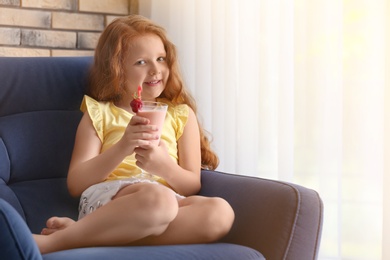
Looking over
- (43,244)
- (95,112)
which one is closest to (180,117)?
(95,112)

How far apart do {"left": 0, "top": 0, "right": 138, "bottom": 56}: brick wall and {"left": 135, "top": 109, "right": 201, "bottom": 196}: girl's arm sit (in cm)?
107

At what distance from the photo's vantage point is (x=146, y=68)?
98.2 inches

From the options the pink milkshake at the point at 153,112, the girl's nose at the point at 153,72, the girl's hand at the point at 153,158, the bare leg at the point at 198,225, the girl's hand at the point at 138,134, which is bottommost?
the bare leg at the point at 198,225

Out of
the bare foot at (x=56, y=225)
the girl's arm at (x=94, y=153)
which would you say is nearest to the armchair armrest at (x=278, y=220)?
the girl's arm at (x=94, y=153)

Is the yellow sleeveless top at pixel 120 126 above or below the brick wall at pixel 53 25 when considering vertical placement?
below

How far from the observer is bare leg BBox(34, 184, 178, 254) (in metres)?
1.93

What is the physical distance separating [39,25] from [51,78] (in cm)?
82

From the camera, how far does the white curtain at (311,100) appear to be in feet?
7.96

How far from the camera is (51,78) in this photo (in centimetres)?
261

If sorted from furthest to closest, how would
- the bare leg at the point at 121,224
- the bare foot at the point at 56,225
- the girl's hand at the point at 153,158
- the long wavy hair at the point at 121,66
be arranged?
the long wavy hair at the point at 121,66, the girl's hand at the point at 153,158, the bare foot at the point at 56,225, the bare leg at the point at 121,224

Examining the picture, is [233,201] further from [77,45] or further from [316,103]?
[77,45]

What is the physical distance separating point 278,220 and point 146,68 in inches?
30.2

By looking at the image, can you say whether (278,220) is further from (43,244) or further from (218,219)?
(43,244)

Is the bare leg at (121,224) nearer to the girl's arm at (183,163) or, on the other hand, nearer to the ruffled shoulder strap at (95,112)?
the girl's arm at (183,163)
